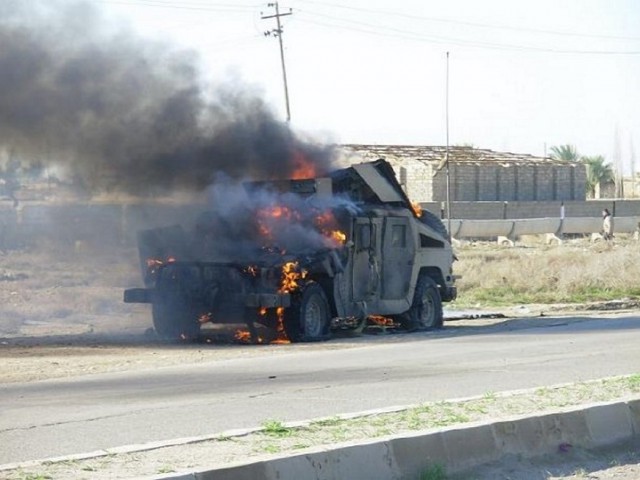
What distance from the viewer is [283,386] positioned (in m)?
13.0

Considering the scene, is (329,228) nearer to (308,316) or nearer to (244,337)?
(308,316)

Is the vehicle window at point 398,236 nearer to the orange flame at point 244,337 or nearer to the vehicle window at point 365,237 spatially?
the vehicle window at point 365,237

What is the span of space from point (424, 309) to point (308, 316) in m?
3.72

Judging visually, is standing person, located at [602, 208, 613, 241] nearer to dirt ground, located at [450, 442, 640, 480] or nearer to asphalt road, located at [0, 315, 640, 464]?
asphalt road, located at [0, 315, 640, 464]

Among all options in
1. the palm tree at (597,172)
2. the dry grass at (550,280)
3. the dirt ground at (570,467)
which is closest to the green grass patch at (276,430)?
the dirt ground at (570,467)

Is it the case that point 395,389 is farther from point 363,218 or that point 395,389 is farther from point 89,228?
point 89,228

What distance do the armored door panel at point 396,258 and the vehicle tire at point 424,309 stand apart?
48 centimetres

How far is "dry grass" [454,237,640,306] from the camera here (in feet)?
102

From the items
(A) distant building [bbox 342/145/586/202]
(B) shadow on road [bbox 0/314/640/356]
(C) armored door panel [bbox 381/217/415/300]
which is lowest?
(B) shadow on road [bbox 0/314/640/356]

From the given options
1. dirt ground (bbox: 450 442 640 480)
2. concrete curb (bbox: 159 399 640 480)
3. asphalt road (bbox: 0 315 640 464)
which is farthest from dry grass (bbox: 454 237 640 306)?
dirt ground (bbox: 450 442 640 480)

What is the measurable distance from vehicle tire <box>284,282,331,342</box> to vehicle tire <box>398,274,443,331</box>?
282 cm

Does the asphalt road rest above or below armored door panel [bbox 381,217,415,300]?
below

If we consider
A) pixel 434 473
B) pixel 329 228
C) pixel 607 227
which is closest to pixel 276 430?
pixel 434 473

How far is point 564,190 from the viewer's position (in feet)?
211
